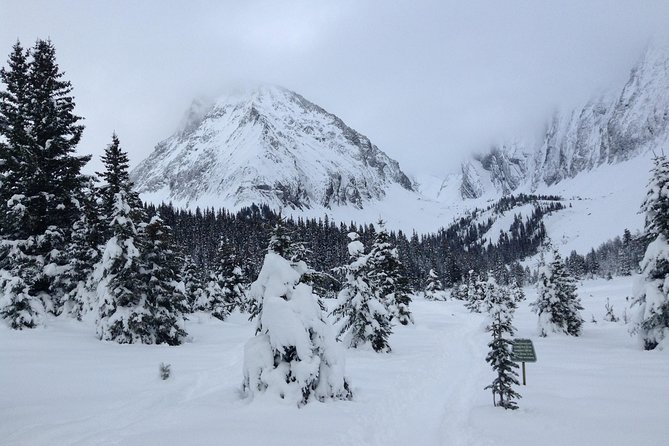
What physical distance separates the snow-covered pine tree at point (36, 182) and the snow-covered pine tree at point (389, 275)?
22.5m

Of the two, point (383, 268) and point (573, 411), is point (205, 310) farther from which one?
point (573, 411)

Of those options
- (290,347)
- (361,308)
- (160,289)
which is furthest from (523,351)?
(160,289)

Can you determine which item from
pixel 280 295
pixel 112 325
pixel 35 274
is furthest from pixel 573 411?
pixel 35 274

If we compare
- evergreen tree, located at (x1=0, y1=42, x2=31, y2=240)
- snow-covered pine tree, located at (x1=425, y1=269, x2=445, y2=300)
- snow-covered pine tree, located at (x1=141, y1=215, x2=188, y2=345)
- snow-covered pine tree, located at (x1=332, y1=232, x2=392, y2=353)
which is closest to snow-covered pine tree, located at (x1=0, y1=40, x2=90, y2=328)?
evergreen tree, located at (x1=0, y1=42, x2=31, y2=240)

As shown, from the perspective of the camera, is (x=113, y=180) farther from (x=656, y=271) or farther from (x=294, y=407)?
(x=656, y=271)

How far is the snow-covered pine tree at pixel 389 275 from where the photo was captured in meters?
36.0

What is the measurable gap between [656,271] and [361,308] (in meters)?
15.9

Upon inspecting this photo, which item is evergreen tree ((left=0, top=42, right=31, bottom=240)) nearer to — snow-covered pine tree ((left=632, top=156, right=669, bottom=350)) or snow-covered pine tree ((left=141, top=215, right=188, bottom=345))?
snow-covered pine tree ((left=141, top=215, right=188, bottom=345))

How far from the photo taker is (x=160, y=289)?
20719 mm

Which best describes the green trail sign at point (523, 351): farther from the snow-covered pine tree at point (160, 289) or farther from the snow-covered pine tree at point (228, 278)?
the snow-covered pine tree at point (228, 278)

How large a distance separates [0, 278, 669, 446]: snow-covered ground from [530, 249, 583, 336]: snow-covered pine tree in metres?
11.0

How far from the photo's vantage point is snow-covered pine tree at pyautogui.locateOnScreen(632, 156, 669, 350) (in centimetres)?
2058

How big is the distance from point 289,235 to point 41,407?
25.2 feet

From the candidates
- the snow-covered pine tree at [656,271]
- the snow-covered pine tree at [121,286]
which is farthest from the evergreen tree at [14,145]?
the snow-covered pine tree at [656,271]
